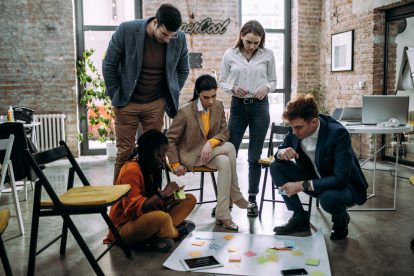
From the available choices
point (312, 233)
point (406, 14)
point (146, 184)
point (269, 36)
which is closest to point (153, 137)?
point (146, 184)

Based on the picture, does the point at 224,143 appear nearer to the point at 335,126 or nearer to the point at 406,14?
the point at 335,126

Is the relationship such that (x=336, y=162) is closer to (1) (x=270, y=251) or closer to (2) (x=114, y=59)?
(1) (x=270, y=251)

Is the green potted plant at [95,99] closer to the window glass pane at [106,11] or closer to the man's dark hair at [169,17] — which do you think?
the window glass pane at [106,11]

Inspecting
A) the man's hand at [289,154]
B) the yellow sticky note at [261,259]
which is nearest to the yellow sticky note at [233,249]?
the yellow sticky note at [261,259]

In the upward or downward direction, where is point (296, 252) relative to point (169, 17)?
downward

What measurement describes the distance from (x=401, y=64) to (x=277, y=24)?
252 centimetres

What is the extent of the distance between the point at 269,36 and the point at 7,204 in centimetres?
538

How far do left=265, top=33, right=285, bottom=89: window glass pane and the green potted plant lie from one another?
3065mm

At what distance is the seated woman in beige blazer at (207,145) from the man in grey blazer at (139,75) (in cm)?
15

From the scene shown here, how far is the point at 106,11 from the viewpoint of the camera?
727cm

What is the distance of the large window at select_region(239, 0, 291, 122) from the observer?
306 inches

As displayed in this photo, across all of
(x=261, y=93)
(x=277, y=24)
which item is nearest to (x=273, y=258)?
(x=261, y=93)

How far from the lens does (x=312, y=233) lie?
3.17 meters

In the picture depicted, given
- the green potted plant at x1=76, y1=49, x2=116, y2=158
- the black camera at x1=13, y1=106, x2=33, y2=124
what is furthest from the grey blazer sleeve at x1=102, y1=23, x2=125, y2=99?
the green potted plant at x1=76, y1=49, x2=116, y2=158
